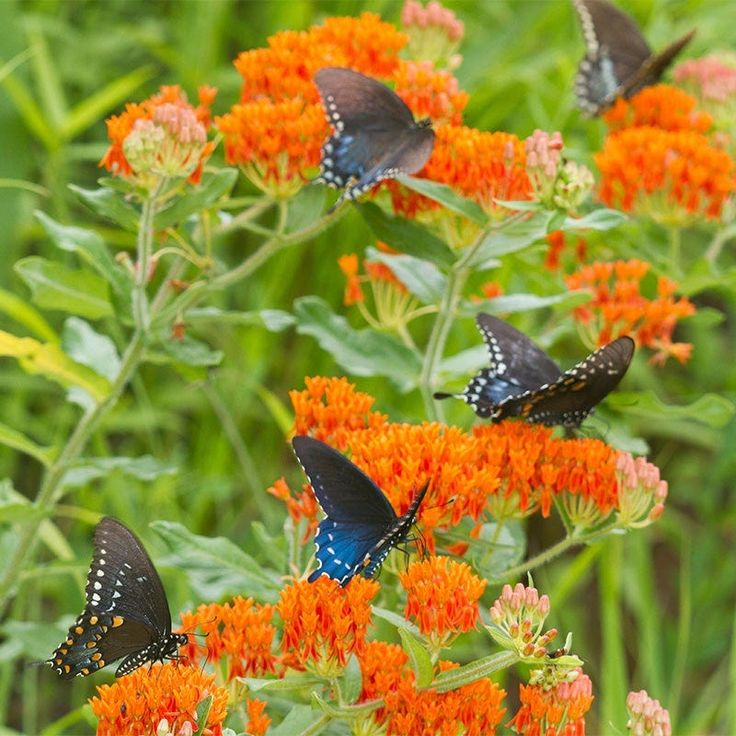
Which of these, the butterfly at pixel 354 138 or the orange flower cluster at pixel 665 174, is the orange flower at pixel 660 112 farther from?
the butterfly at pixel 354 138

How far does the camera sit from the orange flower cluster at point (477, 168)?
287 centimetres

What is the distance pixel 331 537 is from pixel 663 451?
348 cm

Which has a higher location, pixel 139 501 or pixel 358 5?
pixel 358 5

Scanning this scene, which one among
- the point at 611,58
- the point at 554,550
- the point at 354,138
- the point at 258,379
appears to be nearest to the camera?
the point at 554,550

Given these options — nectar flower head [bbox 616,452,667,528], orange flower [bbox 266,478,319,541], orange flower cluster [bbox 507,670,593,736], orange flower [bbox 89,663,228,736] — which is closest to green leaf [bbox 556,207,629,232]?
nectar flower head [bbox 616,452,667,528]

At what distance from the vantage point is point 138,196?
9.34 feet

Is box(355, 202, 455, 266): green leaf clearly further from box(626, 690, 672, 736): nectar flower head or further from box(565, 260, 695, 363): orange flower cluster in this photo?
box(626, 690, 672, 736): nectar flower head

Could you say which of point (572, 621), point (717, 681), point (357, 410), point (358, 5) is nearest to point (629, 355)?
point (357, 410)

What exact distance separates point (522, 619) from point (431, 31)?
6.53 feet

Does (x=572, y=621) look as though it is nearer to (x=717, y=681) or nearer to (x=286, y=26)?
(x=717, y=681)

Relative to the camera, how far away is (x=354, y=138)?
9.59 feet

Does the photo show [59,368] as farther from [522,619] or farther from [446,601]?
[522,619]

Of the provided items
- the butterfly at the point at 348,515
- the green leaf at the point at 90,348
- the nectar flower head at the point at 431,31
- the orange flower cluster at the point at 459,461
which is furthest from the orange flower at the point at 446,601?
the nectar flower head at the point at 431,31

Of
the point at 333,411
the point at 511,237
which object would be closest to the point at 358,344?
the point at 511,237
